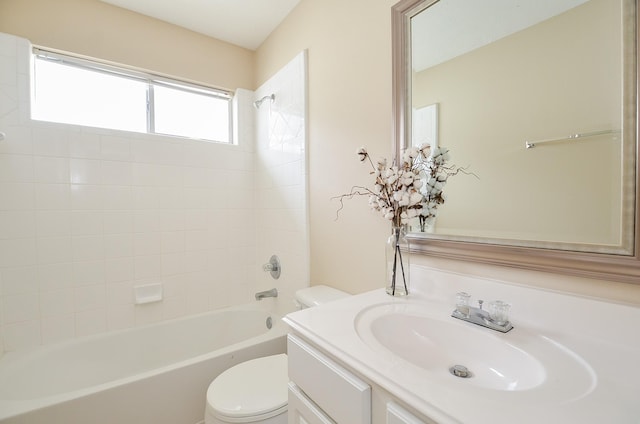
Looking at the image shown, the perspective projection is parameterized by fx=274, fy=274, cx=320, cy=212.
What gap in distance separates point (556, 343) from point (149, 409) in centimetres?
169

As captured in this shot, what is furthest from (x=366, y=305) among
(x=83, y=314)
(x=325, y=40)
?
(x=83, y=314)

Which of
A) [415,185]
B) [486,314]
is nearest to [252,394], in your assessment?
[486,314]

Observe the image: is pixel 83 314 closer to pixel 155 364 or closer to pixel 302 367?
pixel 155 364

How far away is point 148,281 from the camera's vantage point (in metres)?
1.96

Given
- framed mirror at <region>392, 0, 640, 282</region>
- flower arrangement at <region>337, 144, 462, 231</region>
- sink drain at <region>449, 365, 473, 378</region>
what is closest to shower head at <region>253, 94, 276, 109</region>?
framed mirror at <region>392, 0, 640, 282</region>

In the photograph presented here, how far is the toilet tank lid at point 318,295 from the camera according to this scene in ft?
4.64

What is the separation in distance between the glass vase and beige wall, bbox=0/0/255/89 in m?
2.02

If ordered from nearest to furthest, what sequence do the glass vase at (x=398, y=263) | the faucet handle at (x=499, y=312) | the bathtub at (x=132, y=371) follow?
the faucet handle at (x=499, y=312), the glass vase at (x=398, y=263), the bathtub at (x=132, y=371)

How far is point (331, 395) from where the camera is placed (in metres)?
0.68

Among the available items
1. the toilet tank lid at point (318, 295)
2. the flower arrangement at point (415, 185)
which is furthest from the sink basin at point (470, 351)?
the toilet tank lid at point (318, 295)

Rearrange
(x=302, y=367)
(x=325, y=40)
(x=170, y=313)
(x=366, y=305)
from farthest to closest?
(x=170, y=313) → (x=325, y=40) → (x=366, y=305) → (x=302, y=367)

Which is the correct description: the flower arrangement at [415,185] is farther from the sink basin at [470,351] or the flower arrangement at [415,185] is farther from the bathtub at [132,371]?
the bathtub at [132,371]

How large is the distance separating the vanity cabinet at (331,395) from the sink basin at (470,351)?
0.09 meters

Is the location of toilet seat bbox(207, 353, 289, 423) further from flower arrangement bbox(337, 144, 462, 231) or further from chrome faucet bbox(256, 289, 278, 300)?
flower arrangement bbox(337, 144, 462, 231)
